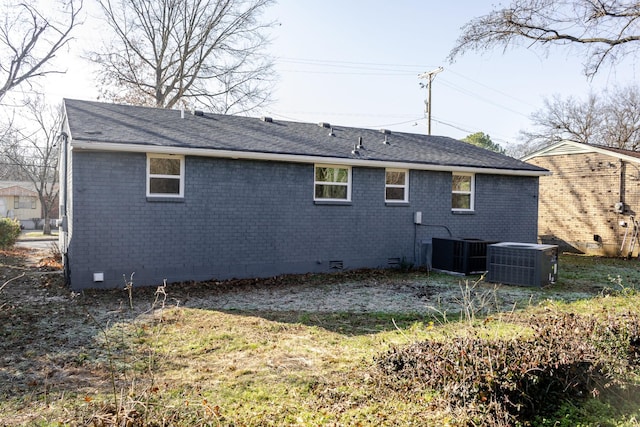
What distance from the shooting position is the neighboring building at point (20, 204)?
127 feet

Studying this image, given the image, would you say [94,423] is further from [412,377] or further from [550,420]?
[550,420]

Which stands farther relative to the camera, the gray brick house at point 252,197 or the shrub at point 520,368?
the gray brick house at point 252,197

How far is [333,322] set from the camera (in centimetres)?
680

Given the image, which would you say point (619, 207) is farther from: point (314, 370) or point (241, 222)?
point (314, 370)

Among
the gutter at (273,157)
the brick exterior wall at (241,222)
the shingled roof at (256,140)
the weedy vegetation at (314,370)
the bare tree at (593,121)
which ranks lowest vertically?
the weedy vegetation at (314,370)

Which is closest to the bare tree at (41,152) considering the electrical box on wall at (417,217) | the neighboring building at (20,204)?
the neighboring building at (20,204)

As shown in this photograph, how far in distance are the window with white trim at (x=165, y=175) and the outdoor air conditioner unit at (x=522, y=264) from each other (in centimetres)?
728

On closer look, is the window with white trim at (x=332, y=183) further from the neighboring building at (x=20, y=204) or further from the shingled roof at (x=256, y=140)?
the neighboring building at (x=20, y=204)

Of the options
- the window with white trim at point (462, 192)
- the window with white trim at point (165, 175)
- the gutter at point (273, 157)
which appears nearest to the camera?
the gutter at point (273, 157)

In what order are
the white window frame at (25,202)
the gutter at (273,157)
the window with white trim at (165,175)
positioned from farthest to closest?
1. the white window frame at (25,202)
2. the window with white trim at (165,175)
3. the gutter at (273,157)

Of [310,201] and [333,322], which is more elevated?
[310,201]

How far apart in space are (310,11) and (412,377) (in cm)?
1212

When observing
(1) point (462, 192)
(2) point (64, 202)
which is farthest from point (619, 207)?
(2) point (64, 202)

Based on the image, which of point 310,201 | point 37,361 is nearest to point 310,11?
point 310,201
